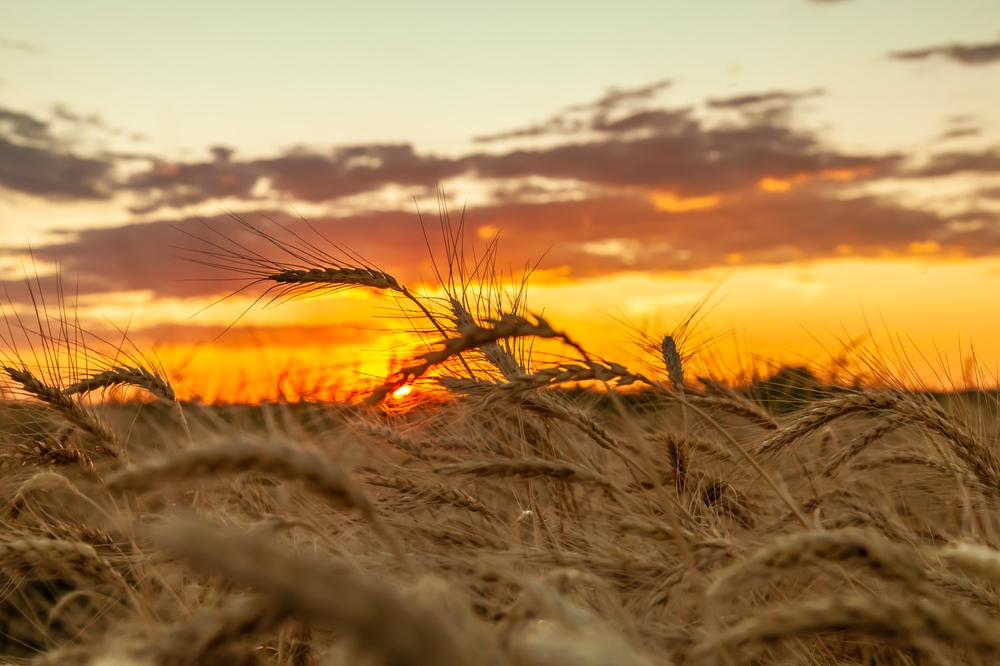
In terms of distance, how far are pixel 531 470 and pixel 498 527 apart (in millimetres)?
375

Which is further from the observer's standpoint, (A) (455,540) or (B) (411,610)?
(A) (455,540)

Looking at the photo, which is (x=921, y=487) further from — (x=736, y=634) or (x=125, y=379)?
(x=125, y=379)

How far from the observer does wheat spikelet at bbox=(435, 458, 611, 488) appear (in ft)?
6.43

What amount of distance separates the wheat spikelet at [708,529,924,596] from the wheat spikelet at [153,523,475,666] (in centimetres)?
59

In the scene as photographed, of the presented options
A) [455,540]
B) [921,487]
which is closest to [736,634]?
[455,540]

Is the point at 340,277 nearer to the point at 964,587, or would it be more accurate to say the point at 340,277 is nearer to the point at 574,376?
the point at 574,376

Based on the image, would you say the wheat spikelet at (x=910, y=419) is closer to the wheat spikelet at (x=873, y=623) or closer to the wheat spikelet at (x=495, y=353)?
the wheat spikelet at (x=495, y=353)

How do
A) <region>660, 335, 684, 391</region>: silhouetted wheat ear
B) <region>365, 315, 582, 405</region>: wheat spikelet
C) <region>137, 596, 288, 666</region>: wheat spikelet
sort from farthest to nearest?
<region>660, 335, 684, 391</region>: silhouetted wheat ear, <region>365, 315, 582, 405</region>: wheat spikelet, <region>137, 596, 288, 666</region>: wheat spikelet

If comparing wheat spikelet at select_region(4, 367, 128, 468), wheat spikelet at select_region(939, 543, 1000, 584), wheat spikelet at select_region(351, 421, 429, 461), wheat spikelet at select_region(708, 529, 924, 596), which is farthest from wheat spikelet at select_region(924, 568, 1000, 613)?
wheat spikelet at select_region(4, 367, 128, 468)

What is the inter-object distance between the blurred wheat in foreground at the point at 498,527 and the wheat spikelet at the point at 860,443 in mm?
12

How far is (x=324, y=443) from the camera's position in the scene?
2.73m

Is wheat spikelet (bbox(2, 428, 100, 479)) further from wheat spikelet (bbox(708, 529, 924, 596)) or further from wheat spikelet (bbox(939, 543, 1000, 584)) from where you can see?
wheat spikelet (bbox(939, 543, 1000, 584))

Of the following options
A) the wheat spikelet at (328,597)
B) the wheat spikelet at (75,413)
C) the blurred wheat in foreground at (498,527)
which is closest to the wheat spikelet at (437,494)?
the blurred wheat in foreground at (498,527)

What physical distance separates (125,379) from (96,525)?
87 cm
